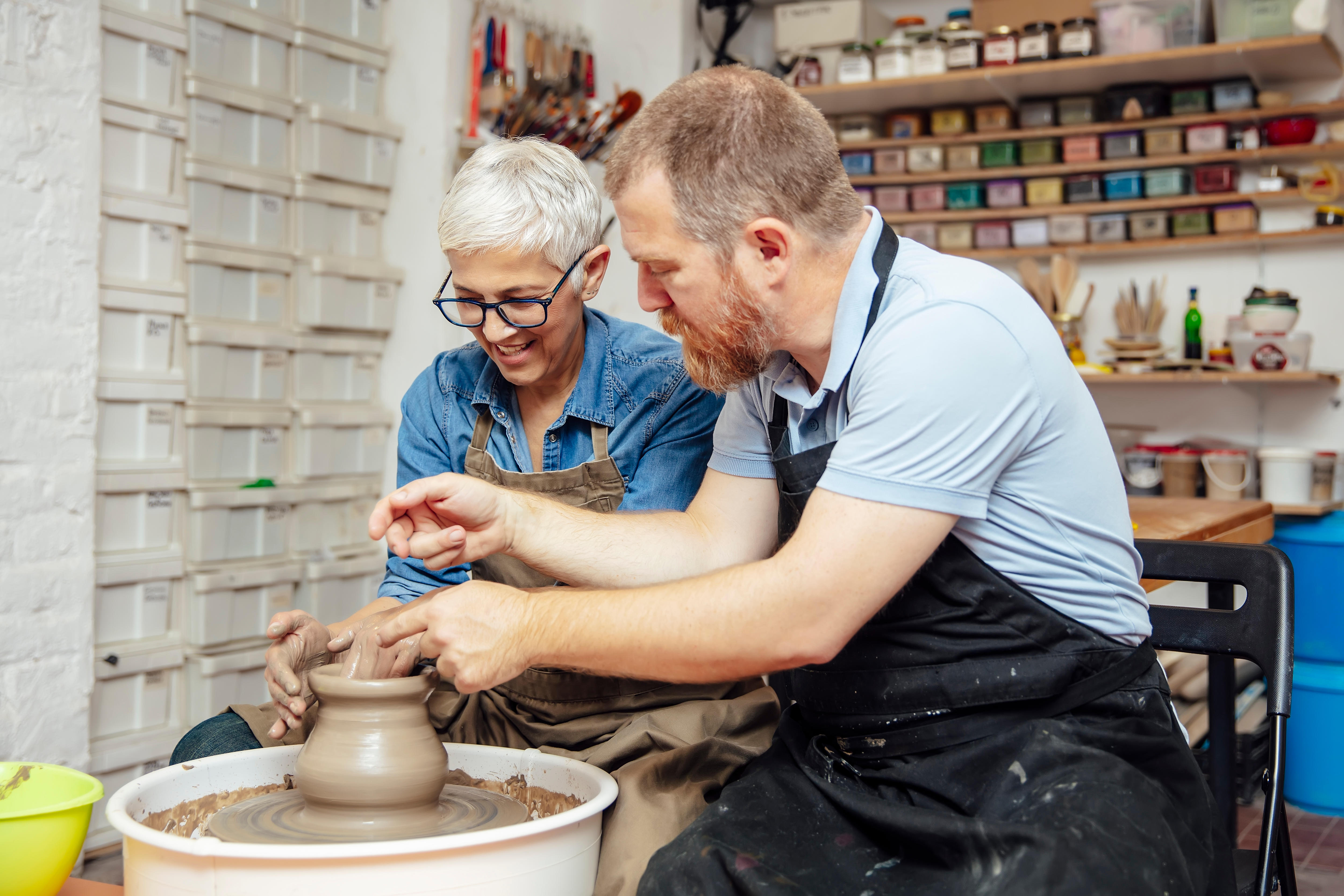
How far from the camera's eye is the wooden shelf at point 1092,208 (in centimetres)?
447

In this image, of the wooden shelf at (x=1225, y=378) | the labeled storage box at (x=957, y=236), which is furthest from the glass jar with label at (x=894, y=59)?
the wooden shelf at (x=1225, y=378)

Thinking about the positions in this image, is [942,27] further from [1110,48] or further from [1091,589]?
[1091,589]

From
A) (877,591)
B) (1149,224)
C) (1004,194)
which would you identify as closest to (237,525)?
(877,591)

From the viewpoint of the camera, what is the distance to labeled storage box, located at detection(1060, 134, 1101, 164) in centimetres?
468

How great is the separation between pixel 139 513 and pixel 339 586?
0.76 metres

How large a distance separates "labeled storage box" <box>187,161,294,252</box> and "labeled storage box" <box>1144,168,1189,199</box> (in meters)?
3.40

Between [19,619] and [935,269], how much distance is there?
8.22 feet

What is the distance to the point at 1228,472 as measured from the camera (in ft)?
14.3

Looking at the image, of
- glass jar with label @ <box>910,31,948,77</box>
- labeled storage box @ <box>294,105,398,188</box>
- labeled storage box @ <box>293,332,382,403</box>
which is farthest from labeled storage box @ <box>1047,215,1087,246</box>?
labeled storage box @ <box>293,332,382,403</box>

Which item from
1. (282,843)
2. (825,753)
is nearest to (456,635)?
(282,843)

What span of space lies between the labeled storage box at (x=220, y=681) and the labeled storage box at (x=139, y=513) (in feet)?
1.20

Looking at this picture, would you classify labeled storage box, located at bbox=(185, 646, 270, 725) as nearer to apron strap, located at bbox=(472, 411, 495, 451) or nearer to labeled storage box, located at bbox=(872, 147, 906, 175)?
apron strap, located at bbox=(472, 411, 495, 451)

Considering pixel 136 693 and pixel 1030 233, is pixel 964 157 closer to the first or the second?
pixel 1030 233

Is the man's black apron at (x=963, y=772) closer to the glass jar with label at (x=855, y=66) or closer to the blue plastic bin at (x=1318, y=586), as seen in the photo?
the blue plastic bin at (x=1318, y=586)
